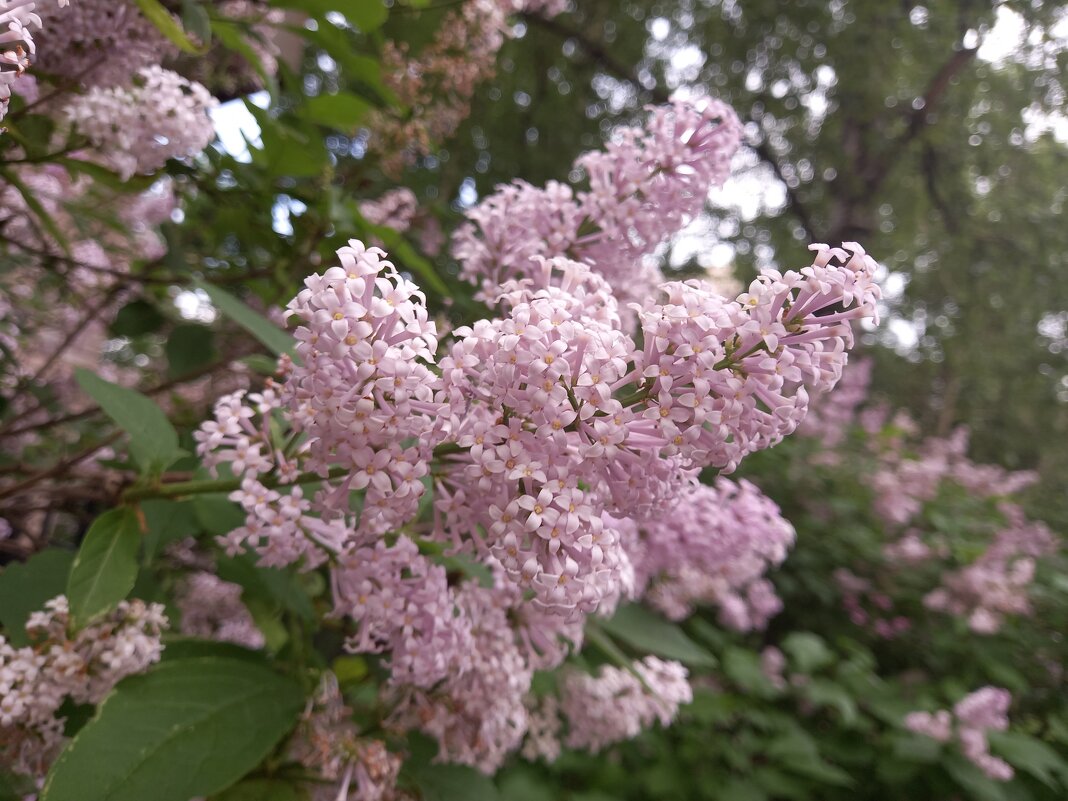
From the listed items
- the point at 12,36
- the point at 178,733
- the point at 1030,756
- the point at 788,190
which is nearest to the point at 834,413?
the point at 788,190

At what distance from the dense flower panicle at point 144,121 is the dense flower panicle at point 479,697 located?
1022mm

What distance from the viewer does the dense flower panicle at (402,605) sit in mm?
1043

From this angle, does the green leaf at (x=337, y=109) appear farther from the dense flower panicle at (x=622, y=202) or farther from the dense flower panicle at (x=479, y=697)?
the dense flower panicle at (x=479, y=697)

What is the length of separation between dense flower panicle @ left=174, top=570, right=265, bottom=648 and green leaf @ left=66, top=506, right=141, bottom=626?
764mm

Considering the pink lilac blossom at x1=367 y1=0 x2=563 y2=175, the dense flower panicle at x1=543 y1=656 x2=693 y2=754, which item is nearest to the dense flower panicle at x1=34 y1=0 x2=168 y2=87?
the pink lilac blossom at x1=367 y1=0 x2=563 y2=175

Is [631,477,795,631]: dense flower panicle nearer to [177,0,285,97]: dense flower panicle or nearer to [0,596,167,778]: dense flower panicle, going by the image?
[0,596,167,778]: dense flower panicle

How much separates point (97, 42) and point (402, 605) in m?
1.23

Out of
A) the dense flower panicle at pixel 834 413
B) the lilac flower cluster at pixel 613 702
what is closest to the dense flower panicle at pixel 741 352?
the lilac flower cluster at pixel 613 702

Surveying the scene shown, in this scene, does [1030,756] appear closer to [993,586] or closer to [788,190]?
[993,586]

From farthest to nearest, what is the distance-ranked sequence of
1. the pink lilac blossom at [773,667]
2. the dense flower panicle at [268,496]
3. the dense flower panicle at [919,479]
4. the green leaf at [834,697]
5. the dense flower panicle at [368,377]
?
the dense flower panicle at [919,479], the pink lilac blossom at [773,667], the green leaf at [834,697], the dense flower panicle at [268,496], the dense flower panicle at [368,377]

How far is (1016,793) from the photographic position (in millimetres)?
2881

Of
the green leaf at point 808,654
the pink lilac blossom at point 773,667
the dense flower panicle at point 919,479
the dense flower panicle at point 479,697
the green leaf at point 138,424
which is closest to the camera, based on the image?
the green leaf at point 138,424

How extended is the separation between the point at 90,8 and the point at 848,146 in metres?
5.42

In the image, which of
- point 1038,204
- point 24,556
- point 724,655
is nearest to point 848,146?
point 1038,204
